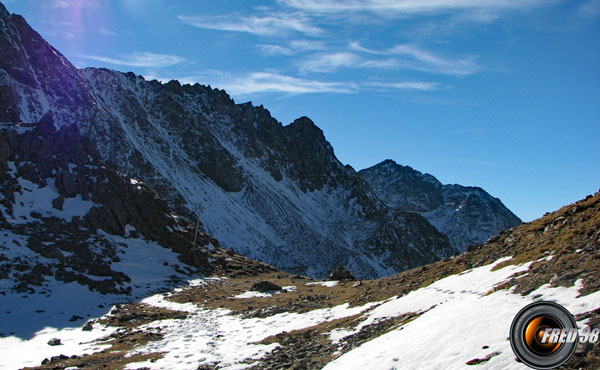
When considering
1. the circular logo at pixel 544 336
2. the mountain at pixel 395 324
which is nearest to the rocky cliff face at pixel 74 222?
the mountain at pixel 395 324

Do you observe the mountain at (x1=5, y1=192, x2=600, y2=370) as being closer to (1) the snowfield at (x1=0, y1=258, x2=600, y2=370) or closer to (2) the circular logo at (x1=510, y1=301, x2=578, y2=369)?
(1) the snowfield at (x1=0, y1=258, x2=600, y2=370)

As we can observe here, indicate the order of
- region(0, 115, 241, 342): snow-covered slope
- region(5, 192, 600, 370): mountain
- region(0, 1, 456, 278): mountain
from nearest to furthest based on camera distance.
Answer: region(5, 192, 600, 370): mountain
region(0, 115, 241, 342): snow-covered slope
region(0, 1, 456, 278): mountain

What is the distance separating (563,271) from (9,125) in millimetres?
74664

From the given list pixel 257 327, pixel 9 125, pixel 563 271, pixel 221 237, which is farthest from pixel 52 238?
pixel 221 237

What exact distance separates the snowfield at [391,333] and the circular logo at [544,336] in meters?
0.44

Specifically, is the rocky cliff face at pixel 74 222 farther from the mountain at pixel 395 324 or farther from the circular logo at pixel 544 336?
the circular logo at pixel 544 336

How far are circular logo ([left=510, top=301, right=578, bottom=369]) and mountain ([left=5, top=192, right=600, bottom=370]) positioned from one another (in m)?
0.24

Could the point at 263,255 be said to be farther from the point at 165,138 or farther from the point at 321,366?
the point at 321,366

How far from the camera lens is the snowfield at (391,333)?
11.2m

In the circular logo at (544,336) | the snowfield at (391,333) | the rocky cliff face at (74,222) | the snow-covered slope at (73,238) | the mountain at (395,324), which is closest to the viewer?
the circular logo at (544,336)

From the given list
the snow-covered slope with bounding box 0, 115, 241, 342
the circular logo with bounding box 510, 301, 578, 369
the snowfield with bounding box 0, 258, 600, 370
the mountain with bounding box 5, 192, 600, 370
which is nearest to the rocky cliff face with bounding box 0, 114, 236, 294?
the snow-covered slope with bounding box 0, 115, 241, 342

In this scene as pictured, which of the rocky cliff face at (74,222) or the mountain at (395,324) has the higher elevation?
the rocky cliff face at (74,222)

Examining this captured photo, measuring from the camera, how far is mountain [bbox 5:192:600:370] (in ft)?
37.8

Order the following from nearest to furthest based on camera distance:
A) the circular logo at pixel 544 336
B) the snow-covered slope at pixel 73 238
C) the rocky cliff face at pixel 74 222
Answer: the circular logo at pixel 544 336, the snow-covered slope at pixel 73 238, the rocky cliff face at pixel 74 222
